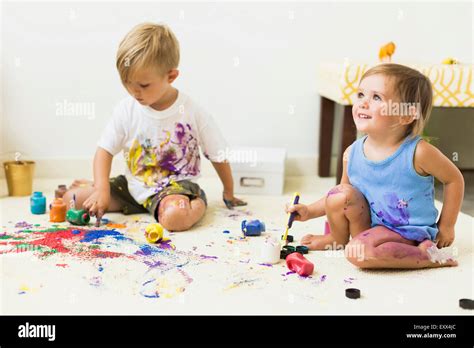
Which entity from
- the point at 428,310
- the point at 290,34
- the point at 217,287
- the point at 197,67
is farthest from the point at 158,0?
the point at 428,310

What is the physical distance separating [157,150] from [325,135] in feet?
2.77

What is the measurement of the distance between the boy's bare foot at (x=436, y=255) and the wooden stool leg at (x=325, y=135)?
1074 millimetres

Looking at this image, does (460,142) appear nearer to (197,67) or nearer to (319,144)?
(319,144)

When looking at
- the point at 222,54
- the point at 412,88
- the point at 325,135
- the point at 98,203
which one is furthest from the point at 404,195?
the point at 222,54

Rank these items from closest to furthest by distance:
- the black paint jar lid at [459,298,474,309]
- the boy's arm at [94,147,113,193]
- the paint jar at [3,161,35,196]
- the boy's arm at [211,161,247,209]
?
the black paint jar lid at [459,298,474,309]
the boy's arm at [94,147,113,193]
the boy's arm at [211,161,247,209]
the paint jar at [3,161,35,196]

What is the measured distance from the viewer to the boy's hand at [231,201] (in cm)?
215

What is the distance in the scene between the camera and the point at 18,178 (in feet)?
7.29

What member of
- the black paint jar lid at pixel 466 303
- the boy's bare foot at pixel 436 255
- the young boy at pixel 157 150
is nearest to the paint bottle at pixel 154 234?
the young boy at pixel 157 150

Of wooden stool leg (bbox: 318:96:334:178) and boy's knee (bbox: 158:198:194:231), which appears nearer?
boy's knee (bbox: 158:198:194:231)

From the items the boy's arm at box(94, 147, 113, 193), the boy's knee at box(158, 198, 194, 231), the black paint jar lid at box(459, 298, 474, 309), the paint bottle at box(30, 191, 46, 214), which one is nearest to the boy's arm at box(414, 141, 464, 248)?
the black paint jar lid at box(459, 298, 474, 309)

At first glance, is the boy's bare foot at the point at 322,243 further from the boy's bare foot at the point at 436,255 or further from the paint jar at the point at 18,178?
the paint jar at the point at 18,178

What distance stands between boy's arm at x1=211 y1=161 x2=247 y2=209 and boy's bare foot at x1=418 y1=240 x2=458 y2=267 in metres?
0.71

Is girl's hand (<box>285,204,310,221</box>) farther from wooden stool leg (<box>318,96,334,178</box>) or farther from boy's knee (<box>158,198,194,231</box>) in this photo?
wooden stool leg (<box>318,96,334,178</box>)

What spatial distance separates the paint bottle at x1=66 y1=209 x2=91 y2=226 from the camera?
1.88m
